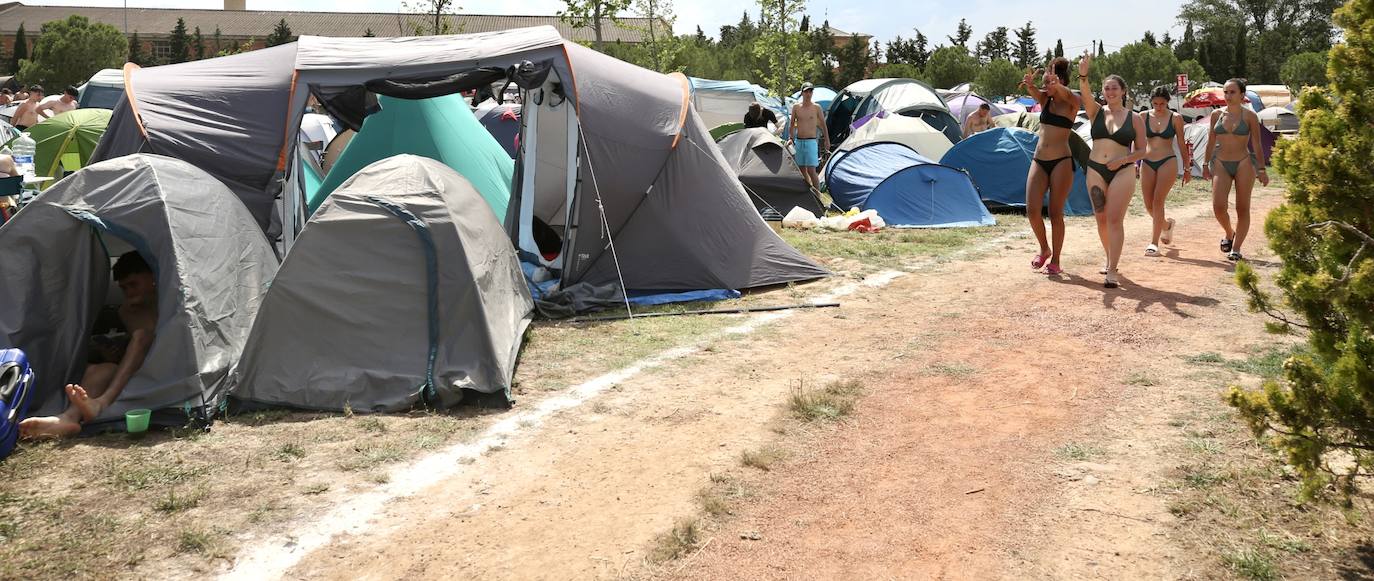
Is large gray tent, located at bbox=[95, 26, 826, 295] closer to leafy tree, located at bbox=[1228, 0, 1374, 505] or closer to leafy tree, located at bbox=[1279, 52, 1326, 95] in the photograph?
leafy tree, located at bbox=[1228, 0, 1374, 505]

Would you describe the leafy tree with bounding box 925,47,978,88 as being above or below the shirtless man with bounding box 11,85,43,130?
above

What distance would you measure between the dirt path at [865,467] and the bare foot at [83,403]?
6.42 ft

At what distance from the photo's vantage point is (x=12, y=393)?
4.80 meters

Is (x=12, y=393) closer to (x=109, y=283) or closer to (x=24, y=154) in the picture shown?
(x=109, y=283)

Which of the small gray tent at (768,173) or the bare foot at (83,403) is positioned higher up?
the small gray tent at (768,173)

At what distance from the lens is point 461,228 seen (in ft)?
19.8

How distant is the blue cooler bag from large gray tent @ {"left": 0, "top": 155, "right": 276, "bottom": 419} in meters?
0.38

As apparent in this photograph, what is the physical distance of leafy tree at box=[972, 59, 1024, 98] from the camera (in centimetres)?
5341

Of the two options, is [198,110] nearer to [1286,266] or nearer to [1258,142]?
[1286,266]

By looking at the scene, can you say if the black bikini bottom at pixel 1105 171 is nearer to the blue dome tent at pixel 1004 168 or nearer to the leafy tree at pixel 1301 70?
the blue dome tent at pixel 1004 168

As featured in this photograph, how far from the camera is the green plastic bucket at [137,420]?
16.4 feet

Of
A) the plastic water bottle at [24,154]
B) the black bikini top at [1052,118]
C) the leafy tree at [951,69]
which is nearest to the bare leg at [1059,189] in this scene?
the black bikini top at [1052,118]

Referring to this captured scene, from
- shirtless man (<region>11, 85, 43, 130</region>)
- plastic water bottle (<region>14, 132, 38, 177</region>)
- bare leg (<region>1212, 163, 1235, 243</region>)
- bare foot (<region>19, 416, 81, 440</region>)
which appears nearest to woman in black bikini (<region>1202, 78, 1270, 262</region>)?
bare leg (<region>1212, 163, 1235, 243</region>)

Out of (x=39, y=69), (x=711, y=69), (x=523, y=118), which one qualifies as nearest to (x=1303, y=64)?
(x=711, y=69)
